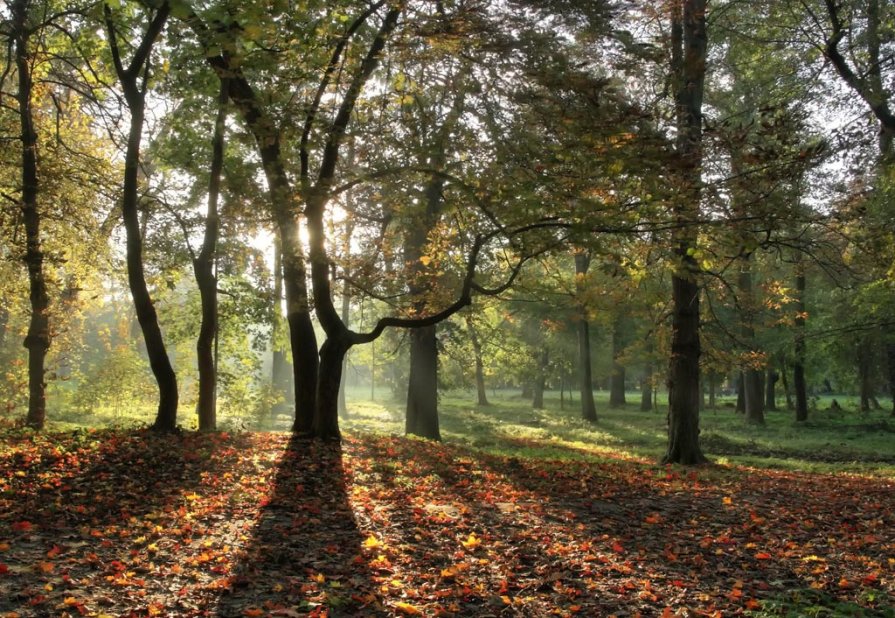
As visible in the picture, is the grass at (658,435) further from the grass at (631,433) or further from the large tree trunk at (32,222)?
the large tree trunk at (32,222)

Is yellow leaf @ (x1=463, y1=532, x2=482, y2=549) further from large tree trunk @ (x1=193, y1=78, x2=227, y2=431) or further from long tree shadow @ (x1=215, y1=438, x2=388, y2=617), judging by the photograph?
large tree trunk @ (x1=193, y1=78, x2=227, y2=431)

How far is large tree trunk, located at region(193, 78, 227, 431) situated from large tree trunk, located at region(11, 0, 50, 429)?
102 inches

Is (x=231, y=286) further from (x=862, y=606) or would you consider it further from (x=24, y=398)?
(x=862, y=606)

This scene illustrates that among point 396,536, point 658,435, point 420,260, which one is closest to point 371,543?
point 396,536

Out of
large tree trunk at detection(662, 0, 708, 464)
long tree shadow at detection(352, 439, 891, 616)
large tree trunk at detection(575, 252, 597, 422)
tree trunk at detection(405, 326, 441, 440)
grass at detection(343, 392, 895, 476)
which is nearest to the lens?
long tree shadow at detection(352, 439, 891, 616)

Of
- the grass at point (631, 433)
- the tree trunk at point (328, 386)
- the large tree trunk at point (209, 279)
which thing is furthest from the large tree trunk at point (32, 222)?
the tree trunk at point (328, 386)

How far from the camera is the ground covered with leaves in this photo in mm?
4754

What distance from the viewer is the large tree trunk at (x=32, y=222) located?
10695 millimetres

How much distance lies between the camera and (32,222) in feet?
36.9

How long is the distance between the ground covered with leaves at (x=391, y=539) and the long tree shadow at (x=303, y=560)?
2 cm

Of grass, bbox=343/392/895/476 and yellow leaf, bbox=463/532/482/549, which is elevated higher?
yellow leaf, bbox=463/532/482/549

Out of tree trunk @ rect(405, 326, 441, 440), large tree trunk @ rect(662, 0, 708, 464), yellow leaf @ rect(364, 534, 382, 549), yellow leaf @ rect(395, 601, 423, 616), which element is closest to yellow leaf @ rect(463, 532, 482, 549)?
yellow leaf @ rect(364, 534, 382, 549)

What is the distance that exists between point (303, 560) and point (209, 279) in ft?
25.2

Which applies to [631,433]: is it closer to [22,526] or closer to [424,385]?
[424,385]
